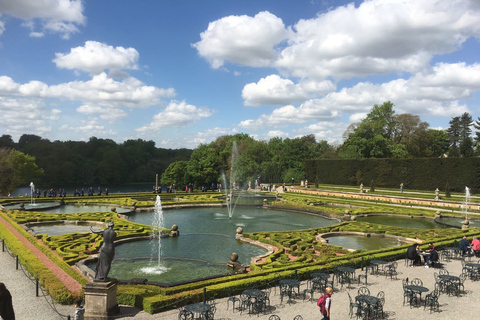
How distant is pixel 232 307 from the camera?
11961 mm

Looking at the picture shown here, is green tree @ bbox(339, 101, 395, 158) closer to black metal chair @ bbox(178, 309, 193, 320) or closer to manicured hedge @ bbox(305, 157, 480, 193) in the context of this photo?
manicured hedge @ bbox(305, 157, 480, 193)

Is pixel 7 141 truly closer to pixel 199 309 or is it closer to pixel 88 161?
pixel 88 161

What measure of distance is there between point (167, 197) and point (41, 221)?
64.9 feet

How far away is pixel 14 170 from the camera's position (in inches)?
1973

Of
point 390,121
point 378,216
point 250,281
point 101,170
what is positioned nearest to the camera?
point 250,281

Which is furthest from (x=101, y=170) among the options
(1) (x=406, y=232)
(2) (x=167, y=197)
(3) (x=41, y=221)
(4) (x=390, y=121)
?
(1) (x=406, y=232)

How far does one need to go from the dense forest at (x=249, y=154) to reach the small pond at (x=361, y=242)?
3462 cm

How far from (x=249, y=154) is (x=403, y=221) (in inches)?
1775

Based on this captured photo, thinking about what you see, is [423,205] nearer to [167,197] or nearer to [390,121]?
[167,197]

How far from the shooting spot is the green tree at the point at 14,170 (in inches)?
1893

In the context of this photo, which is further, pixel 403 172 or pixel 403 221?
pixel 403 172

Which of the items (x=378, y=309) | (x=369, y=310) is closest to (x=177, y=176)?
(x=378, y=309)

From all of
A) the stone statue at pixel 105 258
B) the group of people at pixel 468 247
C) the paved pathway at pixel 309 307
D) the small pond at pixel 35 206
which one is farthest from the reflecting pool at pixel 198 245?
the group of people at pixel 468 247

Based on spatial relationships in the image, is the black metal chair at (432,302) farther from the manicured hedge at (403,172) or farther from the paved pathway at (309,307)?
the manicured hedge at (403,172)
